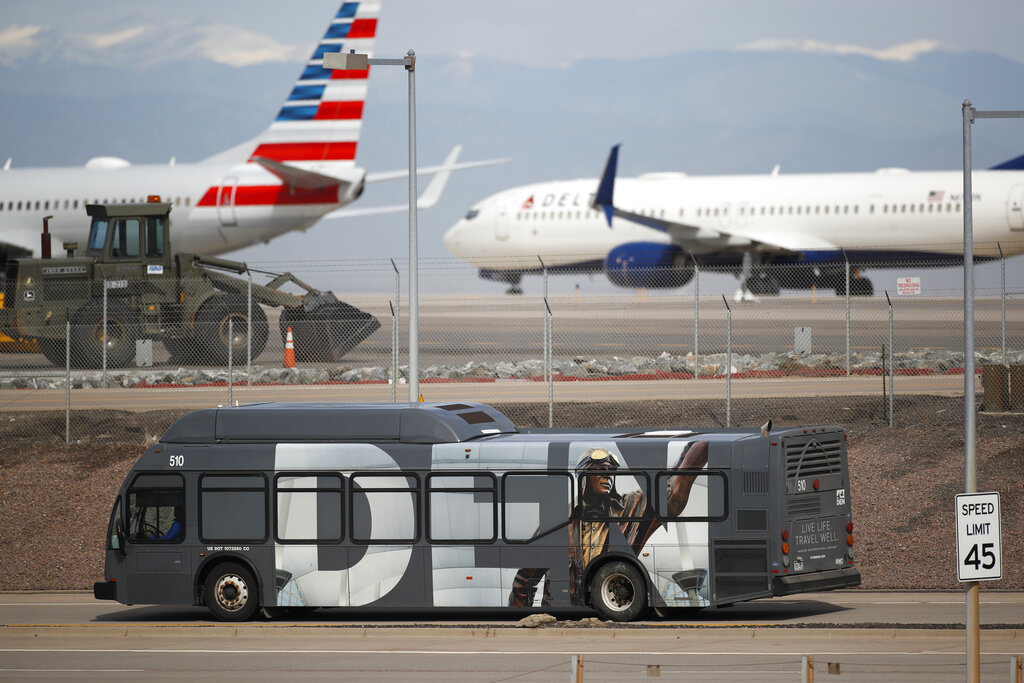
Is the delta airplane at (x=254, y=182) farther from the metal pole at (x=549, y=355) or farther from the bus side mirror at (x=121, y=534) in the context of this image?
the bus side mirror at (x=121, y=534)

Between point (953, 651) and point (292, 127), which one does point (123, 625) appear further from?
point (292, 127)

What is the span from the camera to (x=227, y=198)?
43.5m

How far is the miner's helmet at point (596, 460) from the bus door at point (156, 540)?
4.31 m

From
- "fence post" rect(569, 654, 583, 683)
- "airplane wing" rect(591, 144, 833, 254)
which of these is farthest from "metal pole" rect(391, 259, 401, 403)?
"airplane wing" rect(591, 144, 833, 254)

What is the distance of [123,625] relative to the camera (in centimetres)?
1386

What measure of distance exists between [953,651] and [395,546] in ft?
18.5

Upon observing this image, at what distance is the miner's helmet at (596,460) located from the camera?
552 inches

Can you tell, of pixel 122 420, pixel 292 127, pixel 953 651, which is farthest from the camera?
pixel 292 127

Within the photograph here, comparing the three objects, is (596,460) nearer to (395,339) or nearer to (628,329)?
(395,339)

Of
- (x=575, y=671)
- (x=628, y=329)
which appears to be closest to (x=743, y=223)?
(x=628, y=329)

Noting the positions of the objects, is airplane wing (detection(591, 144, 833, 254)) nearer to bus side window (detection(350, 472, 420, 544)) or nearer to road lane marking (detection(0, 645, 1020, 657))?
bus side window (detection(350, 472, 420, 544))

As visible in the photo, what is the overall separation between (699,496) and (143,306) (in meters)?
18.7

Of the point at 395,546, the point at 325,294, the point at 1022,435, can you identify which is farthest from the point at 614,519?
the point at 325,294

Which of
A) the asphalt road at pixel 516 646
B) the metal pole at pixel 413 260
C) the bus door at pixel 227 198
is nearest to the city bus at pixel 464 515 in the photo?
the asphalt road at pixel 516 646
